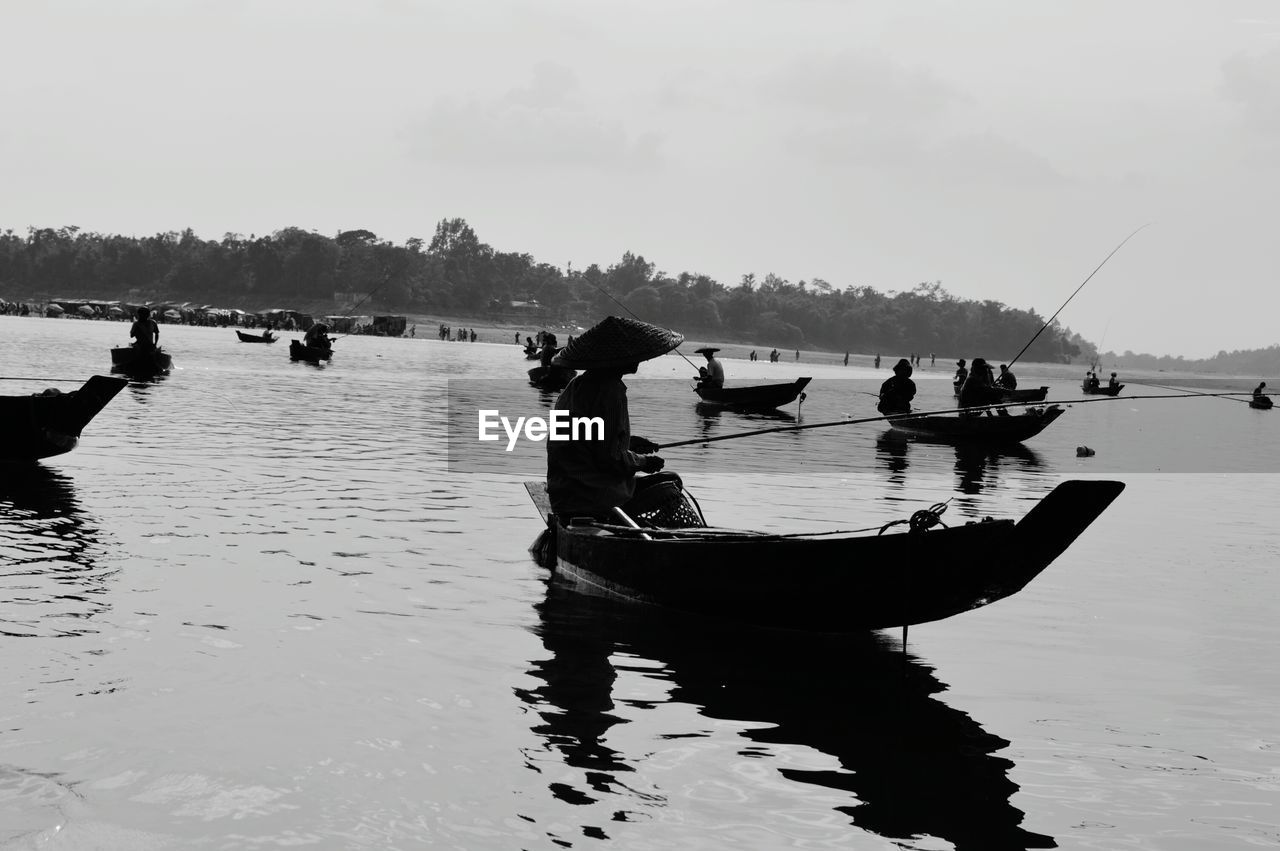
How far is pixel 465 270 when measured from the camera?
16475 cm

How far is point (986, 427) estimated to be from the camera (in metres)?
23.6

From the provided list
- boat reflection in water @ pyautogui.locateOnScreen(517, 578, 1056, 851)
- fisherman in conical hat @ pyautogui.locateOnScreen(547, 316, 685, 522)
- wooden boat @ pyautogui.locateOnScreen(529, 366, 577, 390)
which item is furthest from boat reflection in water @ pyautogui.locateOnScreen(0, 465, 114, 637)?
wooden boat @ pyautogui.locateOnScreen(529, 366, 577, 390)

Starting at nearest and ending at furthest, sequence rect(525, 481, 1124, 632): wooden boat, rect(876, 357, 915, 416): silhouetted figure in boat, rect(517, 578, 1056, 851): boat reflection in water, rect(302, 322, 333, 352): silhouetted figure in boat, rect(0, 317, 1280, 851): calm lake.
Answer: rect(0, 317, 1280, 851): calm lake
rect(517, 578, 1056, 851): boat reflection in water
rect(525, 481, 1124, 632): wooden boat
rect(876, 357, 915, 416): silhouetted figure in boat
rect(302, 322, 333, 352): silhouetted figure in boat

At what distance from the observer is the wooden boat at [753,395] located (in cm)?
3019

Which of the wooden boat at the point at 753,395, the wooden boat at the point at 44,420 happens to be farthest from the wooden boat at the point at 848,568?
the wooden boat at the point at 753,395

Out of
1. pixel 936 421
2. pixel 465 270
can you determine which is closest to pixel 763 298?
pixel 465 270

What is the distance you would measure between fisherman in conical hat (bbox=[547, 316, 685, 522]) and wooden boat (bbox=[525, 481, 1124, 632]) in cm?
44

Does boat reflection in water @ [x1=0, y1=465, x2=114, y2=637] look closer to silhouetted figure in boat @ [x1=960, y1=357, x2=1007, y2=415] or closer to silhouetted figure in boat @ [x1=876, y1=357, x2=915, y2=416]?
silhouetted figure in boat @ [x1=876, y1=357, x2=915, y2=416]

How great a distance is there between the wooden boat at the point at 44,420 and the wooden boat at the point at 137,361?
687 inches

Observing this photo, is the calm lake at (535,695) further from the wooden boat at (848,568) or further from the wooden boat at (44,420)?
the wooden boat at (44,420)

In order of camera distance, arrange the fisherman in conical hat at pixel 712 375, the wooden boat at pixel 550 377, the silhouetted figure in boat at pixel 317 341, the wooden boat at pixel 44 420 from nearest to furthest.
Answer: the wooden boat at pixel 44 420
the fisherman in conical hat at pixel 712 375
the wooden boat at pixel 550 377
the silhouetted figure in boat at pixel 317 341

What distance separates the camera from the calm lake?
16.6 feet

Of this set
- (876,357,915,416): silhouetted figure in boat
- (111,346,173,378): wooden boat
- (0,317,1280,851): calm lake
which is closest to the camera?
(0,317,1280,851): calm lake

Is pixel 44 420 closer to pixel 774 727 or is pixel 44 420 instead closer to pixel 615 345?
pixel 615 345
